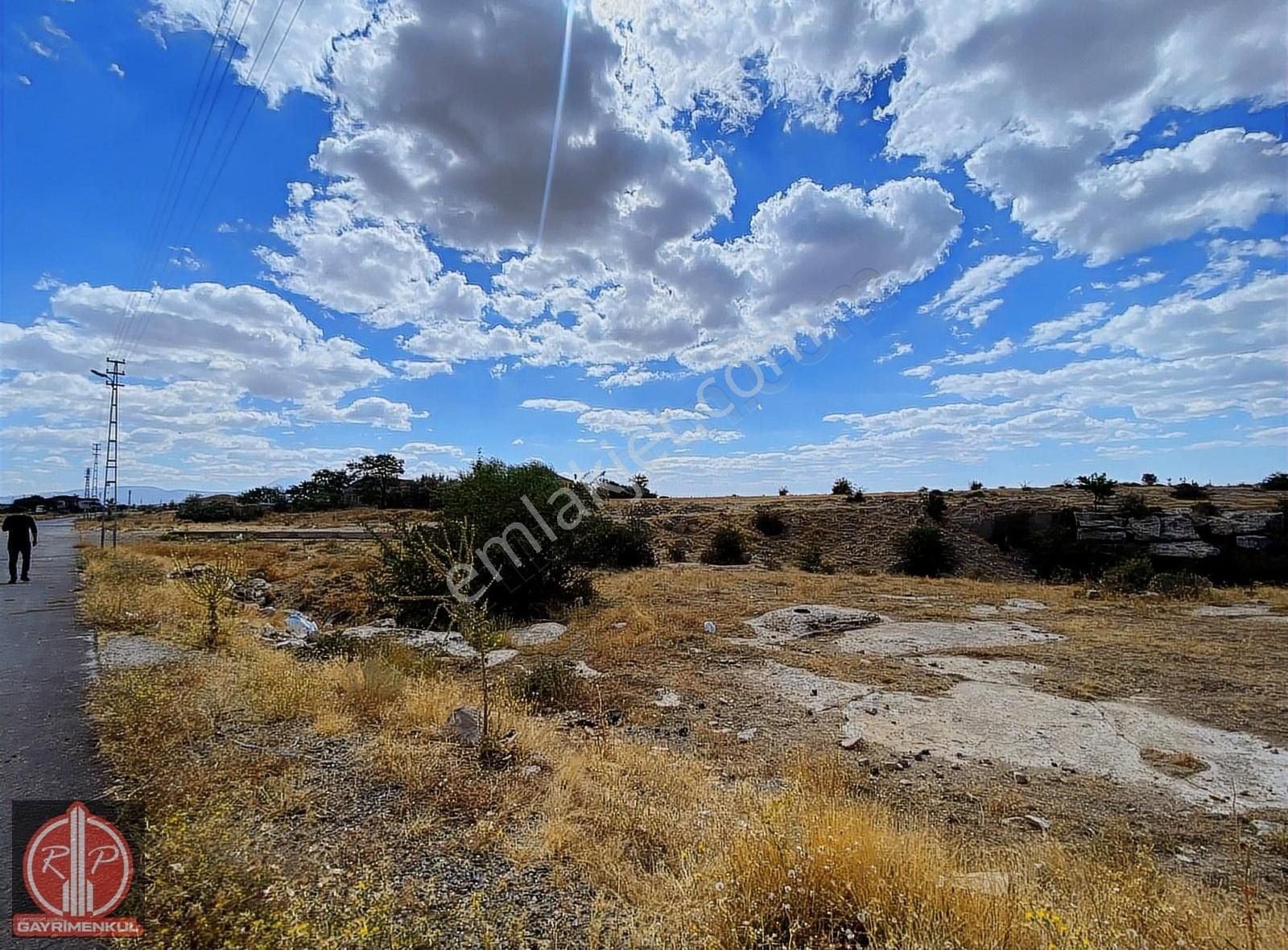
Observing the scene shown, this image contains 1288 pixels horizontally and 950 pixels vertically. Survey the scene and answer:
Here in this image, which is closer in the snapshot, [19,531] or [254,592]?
[19,531]

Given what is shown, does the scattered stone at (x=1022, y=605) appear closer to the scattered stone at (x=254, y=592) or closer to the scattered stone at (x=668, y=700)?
the scattered stone at (x=668, y=700)

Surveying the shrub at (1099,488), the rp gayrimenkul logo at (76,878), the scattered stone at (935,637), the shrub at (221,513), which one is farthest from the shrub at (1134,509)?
the shrub at (221,513)

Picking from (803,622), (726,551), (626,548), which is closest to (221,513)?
(626,548)

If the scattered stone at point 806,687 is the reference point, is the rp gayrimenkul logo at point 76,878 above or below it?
above

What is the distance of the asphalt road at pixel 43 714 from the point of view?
3861 mm

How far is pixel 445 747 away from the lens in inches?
200

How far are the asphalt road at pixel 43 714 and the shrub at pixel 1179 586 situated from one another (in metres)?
22.6

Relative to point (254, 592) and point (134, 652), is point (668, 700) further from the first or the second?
point (254, 592)

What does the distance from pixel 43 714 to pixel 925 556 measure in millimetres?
29947

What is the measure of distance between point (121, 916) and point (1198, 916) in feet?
16.6

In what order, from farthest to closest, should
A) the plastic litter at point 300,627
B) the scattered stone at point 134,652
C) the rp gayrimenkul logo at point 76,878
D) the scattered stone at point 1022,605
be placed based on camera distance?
1. the scattered stone at point 1022,605
2. the plastic litter at point 300,627
3. the scattered stone at point 134,652
4. the rp gayrimenkul logo at point 76,878

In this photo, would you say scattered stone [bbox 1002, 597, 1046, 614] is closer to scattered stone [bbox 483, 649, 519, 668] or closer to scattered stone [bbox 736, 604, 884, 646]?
scattered stone [bbox 736, 604, 884, 646]

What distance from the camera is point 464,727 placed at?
18.1ft

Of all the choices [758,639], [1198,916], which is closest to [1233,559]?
[758,639]
